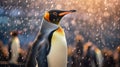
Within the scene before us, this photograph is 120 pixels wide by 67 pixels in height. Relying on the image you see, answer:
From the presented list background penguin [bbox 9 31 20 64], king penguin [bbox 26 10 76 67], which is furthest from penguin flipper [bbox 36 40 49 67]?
background penguin [bbox 9 31 20 64]

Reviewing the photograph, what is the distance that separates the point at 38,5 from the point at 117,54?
55 centimetres

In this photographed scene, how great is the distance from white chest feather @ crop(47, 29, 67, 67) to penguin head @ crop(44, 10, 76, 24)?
7 cm

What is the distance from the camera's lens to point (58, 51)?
7.10ft

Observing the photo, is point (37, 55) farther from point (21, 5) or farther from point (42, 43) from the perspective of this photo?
point (21, 5)

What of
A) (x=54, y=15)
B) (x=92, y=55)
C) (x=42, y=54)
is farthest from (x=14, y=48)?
(x=92, y=55)

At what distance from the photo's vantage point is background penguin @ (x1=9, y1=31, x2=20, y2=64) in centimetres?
213

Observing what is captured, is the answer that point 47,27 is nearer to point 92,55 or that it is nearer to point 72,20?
point 72,20

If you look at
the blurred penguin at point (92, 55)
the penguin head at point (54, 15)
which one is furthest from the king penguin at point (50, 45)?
the blurred penguin at point (92, 55)

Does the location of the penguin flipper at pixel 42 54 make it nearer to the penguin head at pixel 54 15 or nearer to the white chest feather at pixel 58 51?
Answer: the white chest feather at pixel 58 51

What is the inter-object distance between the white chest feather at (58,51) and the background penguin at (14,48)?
192 millimetres

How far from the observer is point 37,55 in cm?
212

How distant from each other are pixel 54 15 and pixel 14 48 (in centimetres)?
30

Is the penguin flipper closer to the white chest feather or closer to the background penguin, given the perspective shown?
the white chest feather

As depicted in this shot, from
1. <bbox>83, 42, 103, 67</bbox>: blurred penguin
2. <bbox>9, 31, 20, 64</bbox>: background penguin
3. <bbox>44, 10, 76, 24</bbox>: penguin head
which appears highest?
<bbox>44, 10, 76, 24</bbox>: penguin head
